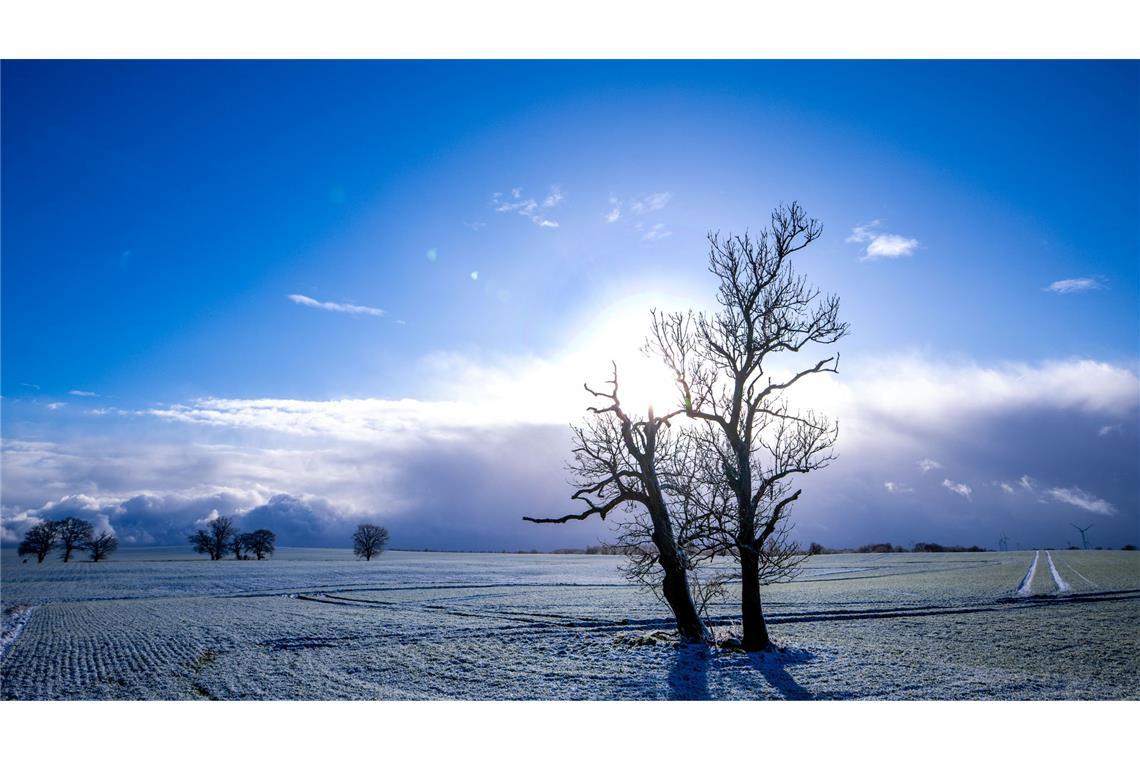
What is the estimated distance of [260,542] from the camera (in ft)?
465

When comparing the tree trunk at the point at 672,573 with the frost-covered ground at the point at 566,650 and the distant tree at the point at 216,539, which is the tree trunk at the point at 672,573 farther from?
the distant tree at the point at 216,539

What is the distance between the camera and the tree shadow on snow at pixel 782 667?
46.2 ft

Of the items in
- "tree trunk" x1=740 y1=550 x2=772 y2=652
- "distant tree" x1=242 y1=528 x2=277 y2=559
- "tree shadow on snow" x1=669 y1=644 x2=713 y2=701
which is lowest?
"distant tree" x1=242 y1=528 x2=277 y2=559

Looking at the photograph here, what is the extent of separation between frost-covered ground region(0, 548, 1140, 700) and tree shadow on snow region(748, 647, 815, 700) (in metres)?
0.09

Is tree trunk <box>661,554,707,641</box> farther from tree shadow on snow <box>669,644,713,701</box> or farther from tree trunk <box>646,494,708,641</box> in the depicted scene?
tree shadow on snow <box>669,644,713,701</box>

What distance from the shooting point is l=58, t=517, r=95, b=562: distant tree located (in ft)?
425

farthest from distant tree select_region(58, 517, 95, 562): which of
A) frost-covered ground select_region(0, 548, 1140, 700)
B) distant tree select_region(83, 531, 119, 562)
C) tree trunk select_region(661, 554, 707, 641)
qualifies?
tree trunk select_region(661, 554, 707, 641)

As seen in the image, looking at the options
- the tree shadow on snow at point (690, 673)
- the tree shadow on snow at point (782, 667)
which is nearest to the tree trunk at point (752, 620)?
the tree shadow on snow at point (782, 667)

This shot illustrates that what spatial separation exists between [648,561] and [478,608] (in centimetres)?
1695

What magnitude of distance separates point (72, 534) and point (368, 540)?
6107 centimetres

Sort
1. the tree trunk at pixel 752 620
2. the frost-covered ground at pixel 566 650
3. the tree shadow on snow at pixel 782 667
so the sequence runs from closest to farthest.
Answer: the tree shadow on snow at pixel 782 667 → the frost-covered ground at pixel 566 650 → the tree trunk at pixel 752 620

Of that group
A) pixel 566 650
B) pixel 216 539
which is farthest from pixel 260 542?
pixel 566 650

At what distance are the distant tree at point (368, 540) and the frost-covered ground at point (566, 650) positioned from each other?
339 feet

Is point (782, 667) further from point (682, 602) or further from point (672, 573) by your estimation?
point (672, 573)
